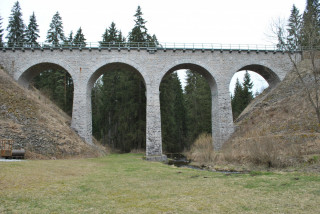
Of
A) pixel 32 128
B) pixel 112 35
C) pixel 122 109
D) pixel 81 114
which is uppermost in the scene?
pixel 112 35

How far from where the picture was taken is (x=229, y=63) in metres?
26.5

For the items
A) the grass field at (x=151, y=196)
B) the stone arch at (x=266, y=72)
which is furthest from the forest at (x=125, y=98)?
the grass field at (x=151, y=196)

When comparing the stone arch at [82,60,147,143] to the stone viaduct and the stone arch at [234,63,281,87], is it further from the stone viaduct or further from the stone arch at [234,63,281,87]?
the stone arch at [234,63,281,87]

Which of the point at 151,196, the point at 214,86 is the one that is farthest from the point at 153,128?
the point at 151,196

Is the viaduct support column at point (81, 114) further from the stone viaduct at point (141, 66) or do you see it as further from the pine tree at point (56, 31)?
the pine tree at point (56, 31)

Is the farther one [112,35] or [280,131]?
[112,35]

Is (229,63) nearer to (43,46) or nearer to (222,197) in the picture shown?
(43,46)

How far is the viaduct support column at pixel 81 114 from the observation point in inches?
952

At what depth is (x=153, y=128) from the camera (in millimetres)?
24000

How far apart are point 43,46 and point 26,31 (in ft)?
57.6

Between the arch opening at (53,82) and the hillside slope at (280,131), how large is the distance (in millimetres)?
19714

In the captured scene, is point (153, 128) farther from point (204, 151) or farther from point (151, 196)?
point (151, 196)

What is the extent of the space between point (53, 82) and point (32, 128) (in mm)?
20921

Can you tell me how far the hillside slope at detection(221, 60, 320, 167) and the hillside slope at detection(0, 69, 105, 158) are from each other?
40.0 ft
